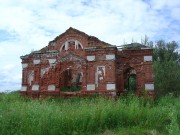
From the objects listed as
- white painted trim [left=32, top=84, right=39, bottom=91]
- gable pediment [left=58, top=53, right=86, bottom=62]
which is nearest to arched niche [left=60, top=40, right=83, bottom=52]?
gable pediment [left=58, top=53, right=86, bottom=62]

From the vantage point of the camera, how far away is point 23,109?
1092cm

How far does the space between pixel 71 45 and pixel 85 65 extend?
80.7 inches

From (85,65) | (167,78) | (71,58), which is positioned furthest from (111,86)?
(167,78)

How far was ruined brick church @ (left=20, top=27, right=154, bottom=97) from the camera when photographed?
19672 millimetres

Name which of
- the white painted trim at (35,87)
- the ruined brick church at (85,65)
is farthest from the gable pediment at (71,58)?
the white painted trim at (35,87)

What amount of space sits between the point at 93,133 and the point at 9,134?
9.71ft

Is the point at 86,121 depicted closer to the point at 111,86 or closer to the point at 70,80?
the point at 111,86

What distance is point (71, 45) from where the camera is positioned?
69.8ft

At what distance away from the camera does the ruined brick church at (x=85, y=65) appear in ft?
64.5

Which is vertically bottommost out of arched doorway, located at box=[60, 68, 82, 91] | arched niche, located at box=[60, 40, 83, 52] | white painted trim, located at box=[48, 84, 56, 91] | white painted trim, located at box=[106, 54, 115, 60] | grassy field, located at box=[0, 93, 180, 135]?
grassy field, located at box=[0, 93, 180, 135]

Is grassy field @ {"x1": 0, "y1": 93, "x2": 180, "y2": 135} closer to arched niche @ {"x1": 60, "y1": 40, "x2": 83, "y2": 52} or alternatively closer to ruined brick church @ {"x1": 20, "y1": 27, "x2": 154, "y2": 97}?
ruined brick church @ {"x1": 20, "y1": 27, "x2": 154, "y2": 97}

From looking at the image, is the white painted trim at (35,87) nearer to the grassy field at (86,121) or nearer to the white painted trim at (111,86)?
the white painted trim at (111,86)

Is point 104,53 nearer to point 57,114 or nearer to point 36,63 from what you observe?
point 36,63

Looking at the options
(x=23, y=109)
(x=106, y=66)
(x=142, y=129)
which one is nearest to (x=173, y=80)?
(x=106, y=66)
